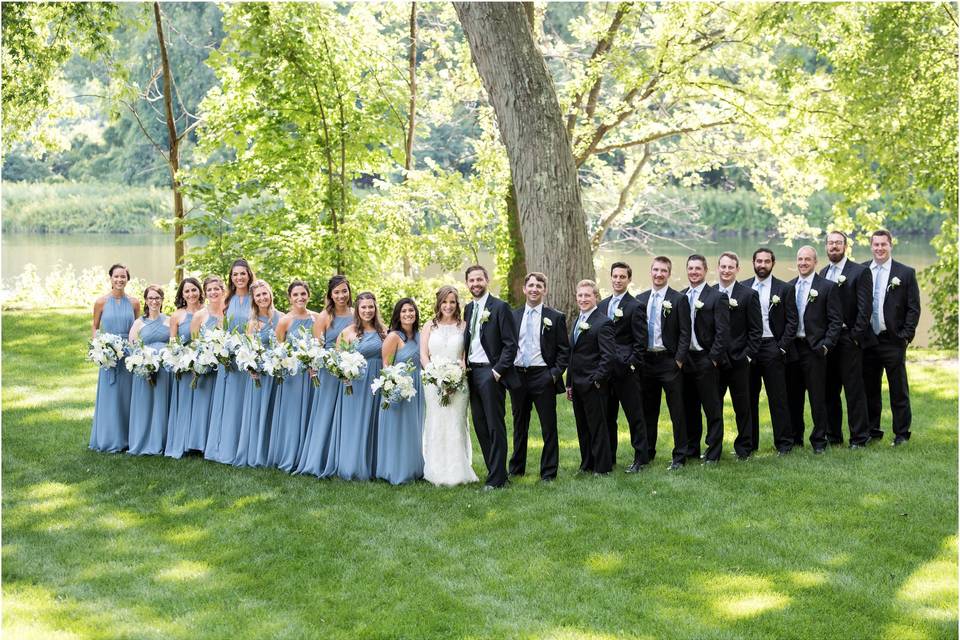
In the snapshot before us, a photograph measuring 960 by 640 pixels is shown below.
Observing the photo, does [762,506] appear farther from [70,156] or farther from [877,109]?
[70,156]

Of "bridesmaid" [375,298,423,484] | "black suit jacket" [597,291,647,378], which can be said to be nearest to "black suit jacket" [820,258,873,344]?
"black suit jacket" [597,291,647,378]

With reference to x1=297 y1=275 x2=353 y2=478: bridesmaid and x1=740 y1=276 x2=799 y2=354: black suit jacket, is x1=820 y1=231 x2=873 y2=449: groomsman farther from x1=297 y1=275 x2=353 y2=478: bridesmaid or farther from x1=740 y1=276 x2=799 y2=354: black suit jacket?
x1=297 y1=275 x2=353 y2=478: bridesmaid

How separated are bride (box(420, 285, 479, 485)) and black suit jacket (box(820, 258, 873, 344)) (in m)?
3.52

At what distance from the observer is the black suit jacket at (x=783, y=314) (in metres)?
9.41

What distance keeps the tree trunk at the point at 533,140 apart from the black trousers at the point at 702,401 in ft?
11.8

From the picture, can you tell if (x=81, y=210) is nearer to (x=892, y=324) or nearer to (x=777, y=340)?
(x=777, y=340)

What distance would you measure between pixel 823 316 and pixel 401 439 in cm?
397

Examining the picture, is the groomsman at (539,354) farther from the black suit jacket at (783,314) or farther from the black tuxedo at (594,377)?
the black suit jacket at (783,314)

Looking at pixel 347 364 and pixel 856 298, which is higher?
pixel 856 298

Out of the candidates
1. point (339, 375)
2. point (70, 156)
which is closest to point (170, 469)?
point (339, 375)

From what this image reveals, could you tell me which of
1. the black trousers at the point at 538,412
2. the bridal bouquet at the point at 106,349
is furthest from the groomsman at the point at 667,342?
the bridal bouquet at the point at 106,349

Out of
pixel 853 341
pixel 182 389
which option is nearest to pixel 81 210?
pixel 182 389

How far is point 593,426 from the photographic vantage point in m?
9.12

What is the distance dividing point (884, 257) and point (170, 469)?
22.7 feet
